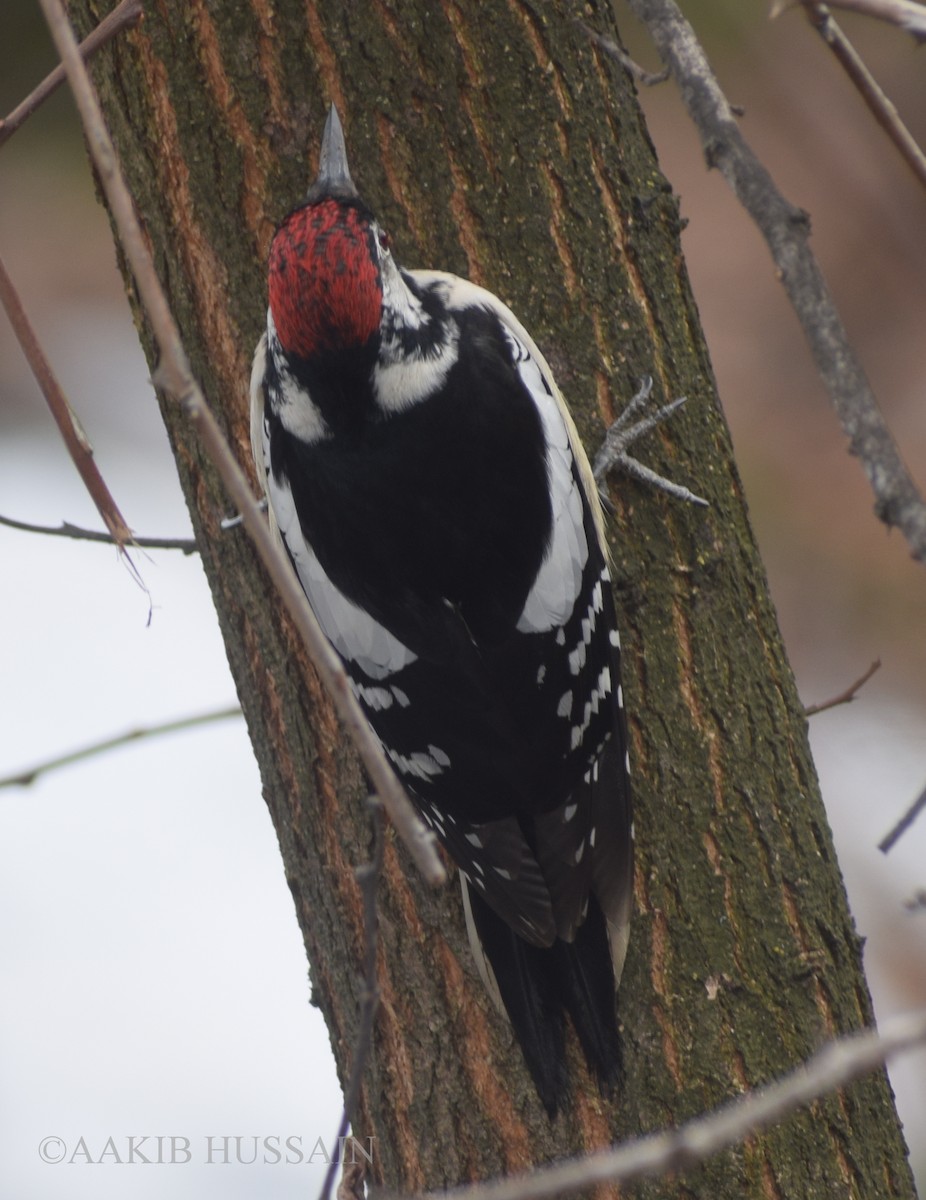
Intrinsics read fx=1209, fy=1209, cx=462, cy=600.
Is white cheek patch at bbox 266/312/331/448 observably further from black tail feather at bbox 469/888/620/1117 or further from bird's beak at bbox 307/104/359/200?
black tail feather at bbox 469/888/620/1117

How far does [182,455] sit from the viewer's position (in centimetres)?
153

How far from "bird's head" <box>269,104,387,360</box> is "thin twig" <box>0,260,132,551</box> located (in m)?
0.38

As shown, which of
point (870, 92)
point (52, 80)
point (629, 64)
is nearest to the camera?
point (870, 92)

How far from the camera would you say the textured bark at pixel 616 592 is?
1414mm

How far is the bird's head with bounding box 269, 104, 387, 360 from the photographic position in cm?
133

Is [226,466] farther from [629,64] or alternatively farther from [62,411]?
[629,64]

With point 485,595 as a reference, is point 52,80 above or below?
above

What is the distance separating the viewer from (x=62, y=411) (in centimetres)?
104

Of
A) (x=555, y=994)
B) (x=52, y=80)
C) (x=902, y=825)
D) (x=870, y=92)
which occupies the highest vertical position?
(x=52, y=80)

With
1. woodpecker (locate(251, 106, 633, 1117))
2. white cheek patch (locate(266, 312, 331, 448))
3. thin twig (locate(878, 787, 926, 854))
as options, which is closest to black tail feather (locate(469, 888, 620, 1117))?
woodpecker (locate(251, 106, 633, 1117))

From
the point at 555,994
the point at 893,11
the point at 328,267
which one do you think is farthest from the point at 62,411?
the point at 555,994

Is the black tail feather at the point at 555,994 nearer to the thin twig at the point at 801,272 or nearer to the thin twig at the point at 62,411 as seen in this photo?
the thin twig at the point at 62,411

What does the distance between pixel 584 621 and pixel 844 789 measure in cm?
277

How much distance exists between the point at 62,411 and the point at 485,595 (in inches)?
23.3
